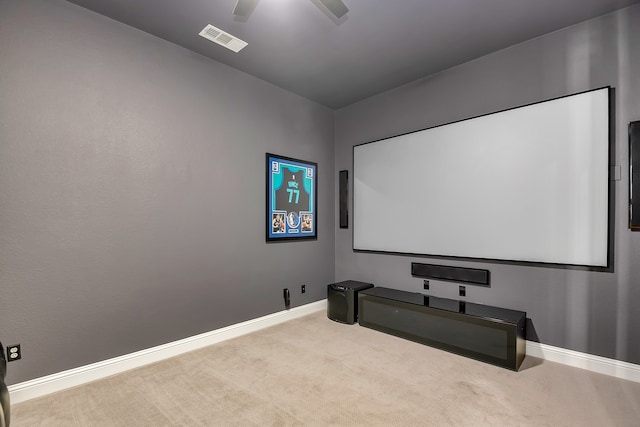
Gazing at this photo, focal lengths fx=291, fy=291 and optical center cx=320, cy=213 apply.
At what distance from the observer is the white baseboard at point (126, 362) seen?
2.05 metres

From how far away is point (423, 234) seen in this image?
3.46 metres

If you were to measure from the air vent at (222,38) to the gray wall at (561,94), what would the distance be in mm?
2093

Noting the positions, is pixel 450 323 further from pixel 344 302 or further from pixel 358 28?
pixel 358 28

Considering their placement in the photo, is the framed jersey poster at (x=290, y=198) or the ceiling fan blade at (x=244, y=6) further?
the framed jersey poster at (x=290, y=198)

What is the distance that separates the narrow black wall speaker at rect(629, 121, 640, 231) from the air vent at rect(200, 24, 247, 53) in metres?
3.35

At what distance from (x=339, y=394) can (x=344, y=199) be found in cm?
271

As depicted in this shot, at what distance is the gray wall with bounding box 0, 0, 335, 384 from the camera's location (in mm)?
2064

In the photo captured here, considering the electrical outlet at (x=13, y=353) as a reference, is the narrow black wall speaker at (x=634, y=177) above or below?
above

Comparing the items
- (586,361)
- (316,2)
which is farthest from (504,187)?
(316,2)

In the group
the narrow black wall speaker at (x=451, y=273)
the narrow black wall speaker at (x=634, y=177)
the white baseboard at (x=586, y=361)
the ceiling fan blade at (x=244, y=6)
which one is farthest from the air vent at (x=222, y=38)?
the white baseboard at (x=586, y=361)

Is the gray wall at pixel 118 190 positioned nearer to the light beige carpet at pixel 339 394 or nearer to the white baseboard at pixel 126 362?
the white baseboard at pixel 126 362

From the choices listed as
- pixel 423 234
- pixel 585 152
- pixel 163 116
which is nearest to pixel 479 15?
pixel 585 152

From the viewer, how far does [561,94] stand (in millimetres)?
2611

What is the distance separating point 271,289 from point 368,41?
288cm
